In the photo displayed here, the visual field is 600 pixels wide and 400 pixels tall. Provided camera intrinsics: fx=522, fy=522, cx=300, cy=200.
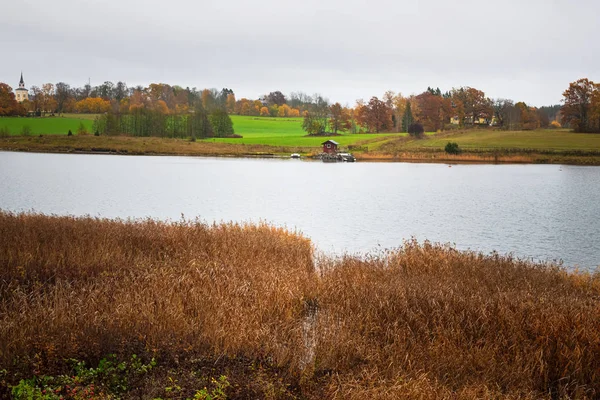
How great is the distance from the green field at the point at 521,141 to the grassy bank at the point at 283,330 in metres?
87.8

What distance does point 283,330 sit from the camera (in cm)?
890

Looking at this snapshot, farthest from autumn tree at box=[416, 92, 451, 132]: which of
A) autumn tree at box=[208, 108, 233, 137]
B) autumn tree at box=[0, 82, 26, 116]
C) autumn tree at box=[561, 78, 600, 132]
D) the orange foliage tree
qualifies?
autumn tree at box=[0, 82, 26, 116]

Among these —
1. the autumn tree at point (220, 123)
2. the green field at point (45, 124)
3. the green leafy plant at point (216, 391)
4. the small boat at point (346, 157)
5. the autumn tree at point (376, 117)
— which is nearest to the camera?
the green leafy plant at point (216, 391)

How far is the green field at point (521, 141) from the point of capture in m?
91.2

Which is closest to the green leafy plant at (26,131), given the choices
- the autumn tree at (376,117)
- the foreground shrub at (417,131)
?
the foreground shrub at (417,131)

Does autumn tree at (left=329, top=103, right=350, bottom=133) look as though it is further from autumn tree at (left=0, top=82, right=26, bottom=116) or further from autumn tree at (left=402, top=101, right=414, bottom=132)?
autumn tree at (left=0, top=82, right=26, bottom=116)

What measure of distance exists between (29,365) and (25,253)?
6011mm

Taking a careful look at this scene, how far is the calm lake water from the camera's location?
24391 mm

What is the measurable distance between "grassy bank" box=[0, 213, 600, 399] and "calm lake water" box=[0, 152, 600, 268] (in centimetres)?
1003

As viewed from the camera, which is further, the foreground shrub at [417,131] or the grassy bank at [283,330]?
the foreground shrub at [417,131]

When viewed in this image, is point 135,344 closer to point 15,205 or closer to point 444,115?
point 15,205

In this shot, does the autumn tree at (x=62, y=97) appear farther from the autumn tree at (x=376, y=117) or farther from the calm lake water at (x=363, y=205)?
the calm lake water at (x=363, y=205)

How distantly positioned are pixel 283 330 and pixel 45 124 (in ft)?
458

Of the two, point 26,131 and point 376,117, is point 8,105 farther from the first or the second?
point 376,117
